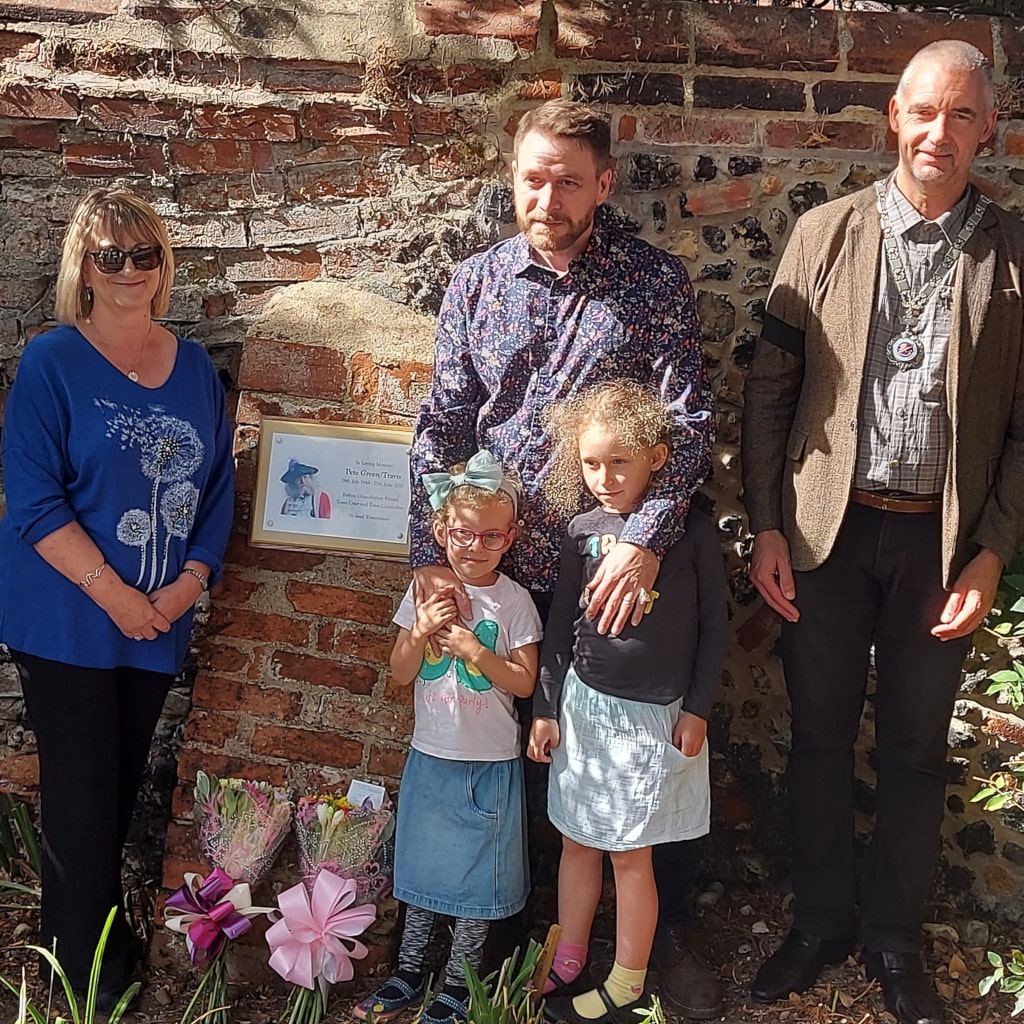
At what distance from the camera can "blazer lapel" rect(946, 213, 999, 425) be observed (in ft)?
8.37

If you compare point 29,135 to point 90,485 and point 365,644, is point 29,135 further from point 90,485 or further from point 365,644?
point 365,644

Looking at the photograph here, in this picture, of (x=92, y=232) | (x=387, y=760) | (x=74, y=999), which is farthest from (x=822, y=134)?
(x=74, y=999)

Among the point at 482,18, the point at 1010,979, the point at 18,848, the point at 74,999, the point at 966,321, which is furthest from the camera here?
the point at 18,848

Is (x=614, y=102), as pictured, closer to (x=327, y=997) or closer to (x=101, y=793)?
(x=101, y=793)

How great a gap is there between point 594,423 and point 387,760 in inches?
41.1

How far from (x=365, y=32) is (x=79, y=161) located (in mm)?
801

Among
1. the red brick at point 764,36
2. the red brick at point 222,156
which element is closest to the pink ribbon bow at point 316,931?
the red brick at point 222,156

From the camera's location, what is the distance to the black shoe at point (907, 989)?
2725 millimetres

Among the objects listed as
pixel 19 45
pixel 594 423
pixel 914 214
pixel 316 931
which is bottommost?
pixel 316 931

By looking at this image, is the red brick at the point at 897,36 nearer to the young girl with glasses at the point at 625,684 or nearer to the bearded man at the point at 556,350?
the bearded man at the point at 556,350

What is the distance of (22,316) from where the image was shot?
3.17 meters

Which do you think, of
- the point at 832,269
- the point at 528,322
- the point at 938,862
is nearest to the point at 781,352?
the point at 832,269

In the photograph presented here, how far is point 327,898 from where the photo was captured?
2.67m

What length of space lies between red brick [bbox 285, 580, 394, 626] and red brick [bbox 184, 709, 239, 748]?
328mm
